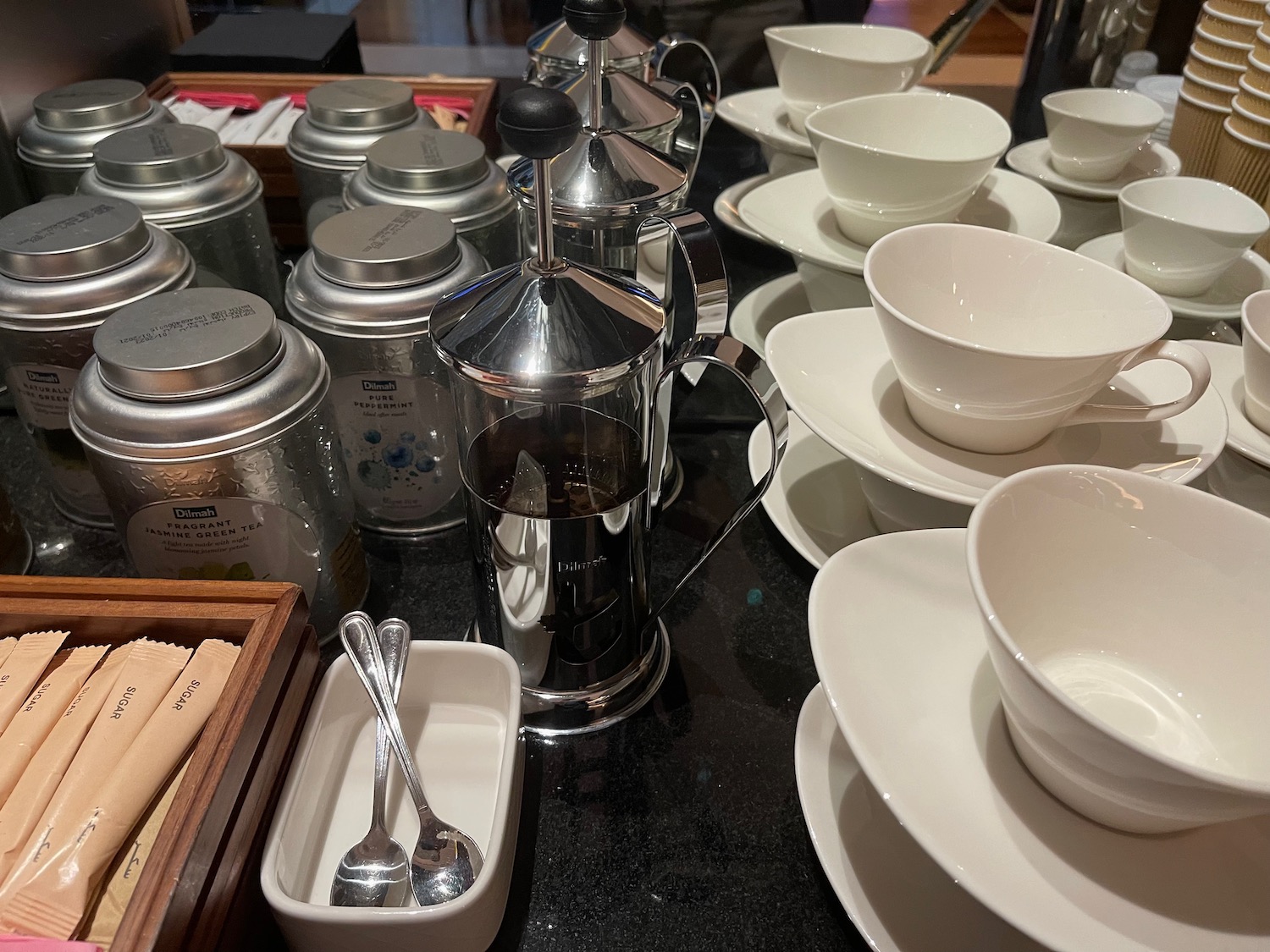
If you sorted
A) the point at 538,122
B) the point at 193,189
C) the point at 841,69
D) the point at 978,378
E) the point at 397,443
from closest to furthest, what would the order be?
the point at 538,122, the point at 978,378, the point at 397,443, the point at 193,189, the point at 841,69

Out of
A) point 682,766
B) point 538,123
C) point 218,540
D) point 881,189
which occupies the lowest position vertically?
point 682,766

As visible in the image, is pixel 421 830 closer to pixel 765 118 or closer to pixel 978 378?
pixel 978 378

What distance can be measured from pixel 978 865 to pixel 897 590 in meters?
0.12

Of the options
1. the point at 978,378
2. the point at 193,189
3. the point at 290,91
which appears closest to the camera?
the point at 978,378

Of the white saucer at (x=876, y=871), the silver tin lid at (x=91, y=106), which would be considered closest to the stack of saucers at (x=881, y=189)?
the white saucer at (x=876, y=871)

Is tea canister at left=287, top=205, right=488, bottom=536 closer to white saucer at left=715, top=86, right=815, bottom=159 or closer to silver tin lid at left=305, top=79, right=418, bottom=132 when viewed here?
silver tin lid at left=305, top=79, right=418, bottom=132

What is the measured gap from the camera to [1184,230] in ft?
1.97

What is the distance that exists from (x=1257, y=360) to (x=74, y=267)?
2.26 feet

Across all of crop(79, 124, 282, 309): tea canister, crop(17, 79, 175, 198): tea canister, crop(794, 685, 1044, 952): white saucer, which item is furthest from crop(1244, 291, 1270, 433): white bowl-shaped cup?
crop(17, 79, 175, 198): tea canister

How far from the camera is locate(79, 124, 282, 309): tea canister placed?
63 cm

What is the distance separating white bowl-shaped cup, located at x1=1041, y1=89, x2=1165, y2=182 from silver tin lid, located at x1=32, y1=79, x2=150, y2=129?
0.78m

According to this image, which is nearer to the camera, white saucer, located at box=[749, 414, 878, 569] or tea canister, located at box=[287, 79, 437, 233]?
white saucer, located at box=[749, 414, 878, 569]

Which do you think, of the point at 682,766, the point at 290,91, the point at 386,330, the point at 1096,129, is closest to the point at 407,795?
the point at 682,766

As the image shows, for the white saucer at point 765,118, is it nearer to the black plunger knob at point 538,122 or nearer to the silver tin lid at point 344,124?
the silver tin lid at point 344,124
